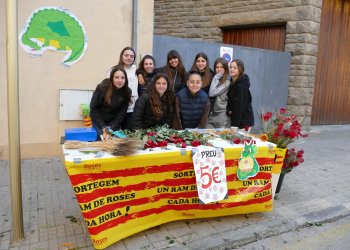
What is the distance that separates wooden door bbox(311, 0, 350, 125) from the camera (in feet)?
31.3

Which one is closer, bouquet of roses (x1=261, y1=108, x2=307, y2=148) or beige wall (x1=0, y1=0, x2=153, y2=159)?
bouquet of roses (x1=261, y1=108, x2=307, y2=148)

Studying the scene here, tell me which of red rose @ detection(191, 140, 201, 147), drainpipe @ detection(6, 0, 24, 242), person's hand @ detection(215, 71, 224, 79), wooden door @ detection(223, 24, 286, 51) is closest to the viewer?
drainpipe @ detection(6, 0, 24, 242)

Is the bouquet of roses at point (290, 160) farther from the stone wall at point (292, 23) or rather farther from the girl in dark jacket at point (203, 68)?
the stone wall at point (292, 23)

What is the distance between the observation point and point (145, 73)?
198 inches

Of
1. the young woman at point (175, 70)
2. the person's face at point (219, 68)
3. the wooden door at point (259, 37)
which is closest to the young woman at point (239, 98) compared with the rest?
the person's face at point (219, 68)

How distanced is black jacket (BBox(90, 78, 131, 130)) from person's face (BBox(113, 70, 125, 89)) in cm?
9

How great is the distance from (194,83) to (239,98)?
915 millimetres

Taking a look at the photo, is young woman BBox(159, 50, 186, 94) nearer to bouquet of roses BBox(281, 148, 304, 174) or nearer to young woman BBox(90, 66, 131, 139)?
young woman BBox(90, 66, 131, 139)

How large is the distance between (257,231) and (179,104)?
1.83m

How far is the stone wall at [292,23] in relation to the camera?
8664 mm

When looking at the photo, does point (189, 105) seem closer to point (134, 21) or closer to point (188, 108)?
point (188, 108)

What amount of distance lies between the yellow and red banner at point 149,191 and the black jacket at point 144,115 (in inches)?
43.4

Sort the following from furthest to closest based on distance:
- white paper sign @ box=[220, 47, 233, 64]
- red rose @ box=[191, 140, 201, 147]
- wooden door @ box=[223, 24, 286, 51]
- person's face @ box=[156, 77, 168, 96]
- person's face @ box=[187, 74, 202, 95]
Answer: wooden door @ box=[223, 24, 286, 51] < white paper sign @ box=[220, 47, 233, 64] < person's face @ box=[187, 74, 202, 95] < person's face @ box=[156, 77, 168, 96] < red rose @ box=[191, 140, 201, 147]

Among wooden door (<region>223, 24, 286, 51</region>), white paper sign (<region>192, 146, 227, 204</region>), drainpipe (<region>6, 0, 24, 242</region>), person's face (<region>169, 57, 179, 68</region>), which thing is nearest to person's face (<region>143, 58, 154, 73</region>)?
person's face (<region>169, 57, 179, 68</region>)
